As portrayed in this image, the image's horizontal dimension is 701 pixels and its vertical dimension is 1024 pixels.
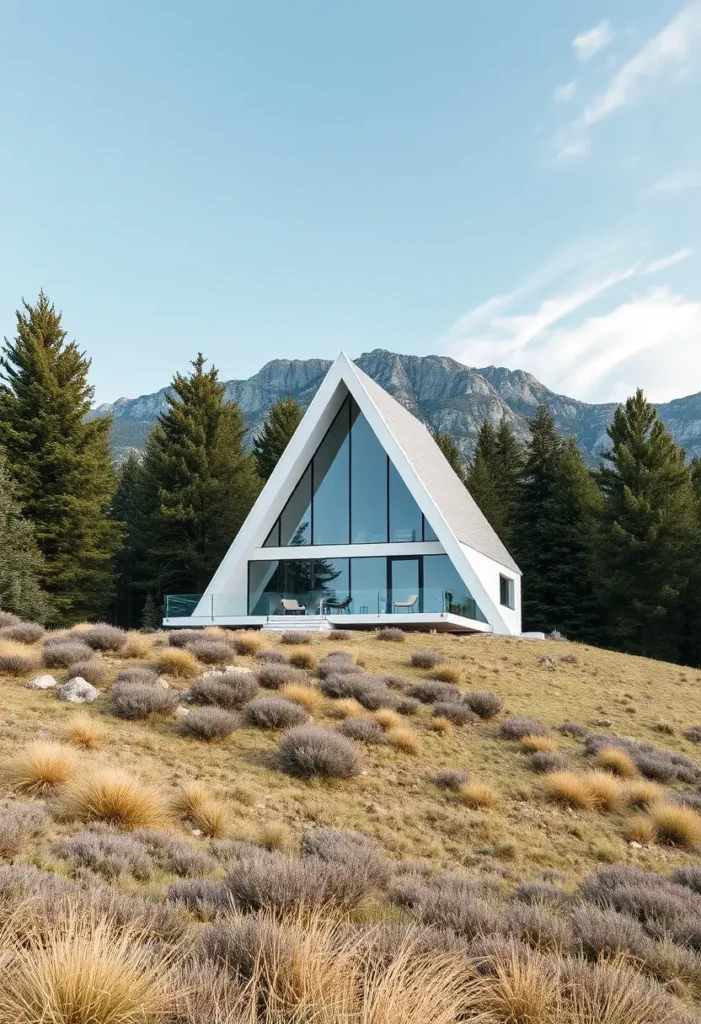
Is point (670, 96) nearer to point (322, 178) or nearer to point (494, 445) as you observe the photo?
point (322, 178)

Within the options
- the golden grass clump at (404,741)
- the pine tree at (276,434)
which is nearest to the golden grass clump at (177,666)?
the golden grass clump at (404,741)

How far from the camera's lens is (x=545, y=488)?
38.1m

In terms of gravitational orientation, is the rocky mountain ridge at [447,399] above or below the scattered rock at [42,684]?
above

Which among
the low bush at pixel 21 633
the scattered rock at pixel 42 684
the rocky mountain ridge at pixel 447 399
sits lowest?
the scattered rock at pixel 42 684

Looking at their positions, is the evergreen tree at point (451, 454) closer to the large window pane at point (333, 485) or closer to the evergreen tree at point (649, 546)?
the evergreen tree at point (649, 546)

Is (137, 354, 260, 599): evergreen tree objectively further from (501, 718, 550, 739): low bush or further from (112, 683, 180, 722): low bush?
(501, 718, 550, 739): low bush

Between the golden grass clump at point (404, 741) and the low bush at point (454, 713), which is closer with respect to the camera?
the golden grass clump at point (404, 741)

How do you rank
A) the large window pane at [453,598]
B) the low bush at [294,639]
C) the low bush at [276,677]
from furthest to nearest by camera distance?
the large window pane at [453,598] → the low bush at [294,639] → the low bush at [276,677]

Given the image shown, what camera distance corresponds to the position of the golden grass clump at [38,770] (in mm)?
6023

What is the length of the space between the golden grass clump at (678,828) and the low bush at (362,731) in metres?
3.58

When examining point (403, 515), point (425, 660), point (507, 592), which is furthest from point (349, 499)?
point (425, 660)

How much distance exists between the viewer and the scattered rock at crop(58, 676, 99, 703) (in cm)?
898

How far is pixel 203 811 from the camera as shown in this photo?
19.8ft

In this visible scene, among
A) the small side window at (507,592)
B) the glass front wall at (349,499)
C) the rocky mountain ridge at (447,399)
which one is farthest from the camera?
the rocky mountain ridge at (447,399)
